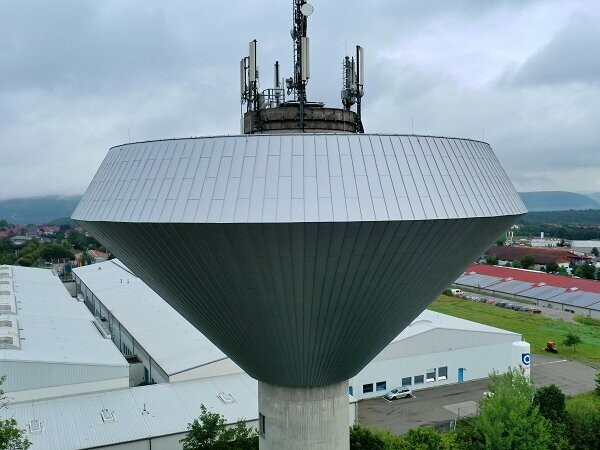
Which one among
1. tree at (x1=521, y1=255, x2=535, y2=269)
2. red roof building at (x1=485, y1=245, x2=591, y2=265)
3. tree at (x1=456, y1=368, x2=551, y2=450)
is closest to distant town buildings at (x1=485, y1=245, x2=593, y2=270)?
red roof building at (x1=485, y1=245, x2=591, y2=265)

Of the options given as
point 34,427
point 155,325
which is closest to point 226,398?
point 34,427

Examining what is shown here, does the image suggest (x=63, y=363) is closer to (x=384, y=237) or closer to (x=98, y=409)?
(x=98, y=409)

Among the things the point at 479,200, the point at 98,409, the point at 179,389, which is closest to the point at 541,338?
the point at 179,389

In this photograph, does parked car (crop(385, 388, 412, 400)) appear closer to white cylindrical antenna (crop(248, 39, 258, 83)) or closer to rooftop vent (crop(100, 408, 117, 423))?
rooftop vent (crop(100, 408, 117, 423))

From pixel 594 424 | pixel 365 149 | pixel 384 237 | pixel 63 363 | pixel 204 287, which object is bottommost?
pixel 594 424

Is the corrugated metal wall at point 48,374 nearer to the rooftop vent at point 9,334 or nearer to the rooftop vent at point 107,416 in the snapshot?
the rooftop vent at point 9,334
